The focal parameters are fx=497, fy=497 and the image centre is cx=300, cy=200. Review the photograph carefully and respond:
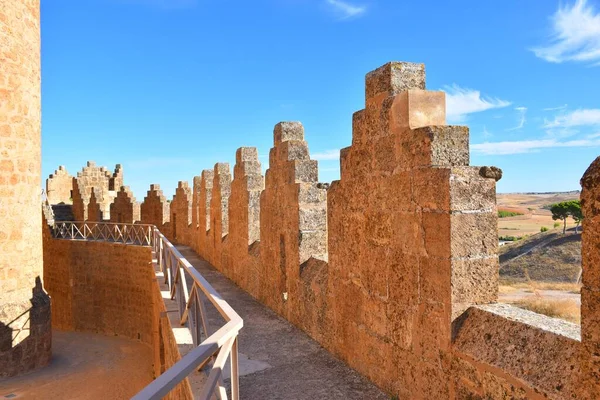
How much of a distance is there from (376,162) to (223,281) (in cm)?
656

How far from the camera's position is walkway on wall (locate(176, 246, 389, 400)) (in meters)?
4.24

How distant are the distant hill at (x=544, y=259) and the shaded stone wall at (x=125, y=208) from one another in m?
16.8

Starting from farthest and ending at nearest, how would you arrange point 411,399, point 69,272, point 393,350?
point 69,272 < point 393,350 < point 411,399

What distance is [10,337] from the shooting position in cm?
995

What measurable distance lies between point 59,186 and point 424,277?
31.9 metres

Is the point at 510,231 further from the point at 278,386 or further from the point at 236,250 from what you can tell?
the point at 278,386

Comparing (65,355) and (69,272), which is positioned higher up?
(69,272)

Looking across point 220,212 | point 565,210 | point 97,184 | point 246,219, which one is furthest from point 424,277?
point 565,210

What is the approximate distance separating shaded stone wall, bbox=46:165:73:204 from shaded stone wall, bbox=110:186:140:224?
9.11 metres

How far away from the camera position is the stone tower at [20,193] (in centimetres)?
970

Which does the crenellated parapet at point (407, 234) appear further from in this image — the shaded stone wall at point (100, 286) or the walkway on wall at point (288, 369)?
the shaded stone wall at point (100, 286)

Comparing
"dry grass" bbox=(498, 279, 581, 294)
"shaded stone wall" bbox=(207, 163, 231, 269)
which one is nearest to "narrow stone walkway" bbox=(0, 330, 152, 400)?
"shaded stone wall" bbox=(207, 163, 231, 269)

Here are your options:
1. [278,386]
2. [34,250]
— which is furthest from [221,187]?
[278,386]

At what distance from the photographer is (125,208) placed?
75.5ft
